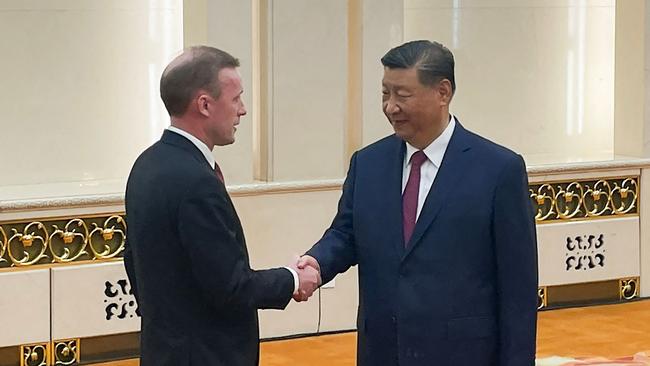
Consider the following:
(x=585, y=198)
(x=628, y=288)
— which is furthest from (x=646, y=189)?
(x=628, y=288)

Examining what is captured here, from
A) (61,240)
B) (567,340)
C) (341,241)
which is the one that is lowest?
(567,340)

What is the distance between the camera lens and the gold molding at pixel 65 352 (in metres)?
6.68

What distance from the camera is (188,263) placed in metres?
3.45

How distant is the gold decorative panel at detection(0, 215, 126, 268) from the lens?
6520mm

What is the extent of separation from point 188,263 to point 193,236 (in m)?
0.10

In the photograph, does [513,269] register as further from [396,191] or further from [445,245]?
[396,191]

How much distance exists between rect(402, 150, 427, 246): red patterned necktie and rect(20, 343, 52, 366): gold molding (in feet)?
11.3

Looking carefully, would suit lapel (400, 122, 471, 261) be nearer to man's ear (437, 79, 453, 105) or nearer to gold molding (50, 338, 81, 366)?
man's ear (437, 79, 453, 105)

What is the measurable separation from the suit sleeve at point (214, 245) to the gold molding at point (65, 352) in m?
3.45

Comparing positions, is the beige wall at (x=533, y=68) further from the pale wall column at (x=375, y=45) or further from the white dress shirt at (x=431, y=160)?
the white dress shirt at (x=431, y=160)

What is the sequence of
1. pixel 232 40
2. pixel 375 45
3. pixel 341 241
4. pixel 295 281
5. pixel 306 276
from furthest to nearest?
pixel 375 45 → pixel 232 40 → pixel 341 241 → pixel 306 276 → pixel 295 281

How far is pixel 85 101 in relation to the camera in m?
7.27

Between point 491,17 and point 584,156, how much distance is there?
1.19m

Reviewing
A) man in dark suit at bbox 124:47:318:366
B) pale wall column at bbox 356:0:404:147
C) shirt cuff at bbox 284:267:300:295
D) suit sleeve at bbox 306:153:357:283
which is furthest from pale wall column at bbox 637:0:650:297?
man in dark suit at bbox 124:47:318:366
